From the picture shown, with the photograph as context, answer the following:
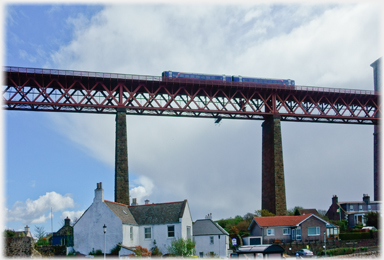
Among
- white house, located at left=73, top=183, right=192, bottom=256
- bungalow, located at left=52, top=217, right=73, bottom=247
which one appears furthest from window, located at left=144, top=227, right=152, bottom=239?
bungalow, located at left=52, top=217, right=73, bottom=247

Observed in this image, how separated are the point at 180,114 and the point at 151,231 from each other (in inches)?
1048

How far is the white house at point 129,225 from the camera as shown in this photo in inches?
1661

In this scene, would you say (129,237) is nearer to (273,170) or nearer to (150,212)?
(150,212)

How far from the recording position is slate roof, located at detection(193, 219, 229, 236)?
49438 mm

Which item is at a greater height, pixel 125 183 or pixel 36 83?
pixel 36 83

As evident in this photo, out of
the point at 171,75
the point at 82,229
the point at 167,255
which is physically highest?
the point at 171,75

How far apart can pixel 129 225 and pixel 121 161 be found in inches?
760

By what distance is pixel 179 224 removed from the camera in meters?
44.1

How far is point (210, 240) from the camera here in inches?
1940

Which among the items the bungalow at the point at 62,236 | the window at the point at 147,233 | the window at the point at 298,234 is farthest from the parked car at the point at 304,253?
the bungalow at the point at 62,236

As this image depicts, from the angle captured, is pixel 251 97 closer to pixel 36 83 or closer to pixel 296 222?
pixel 296 222

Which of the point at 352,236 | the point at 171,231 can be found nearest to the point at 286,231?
the point at 352,236

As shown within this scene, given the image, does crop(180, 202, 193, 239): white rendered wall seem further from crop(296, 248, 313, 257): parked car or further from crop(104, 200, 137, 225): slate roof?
crop(296, 248, 313, 257): parked car

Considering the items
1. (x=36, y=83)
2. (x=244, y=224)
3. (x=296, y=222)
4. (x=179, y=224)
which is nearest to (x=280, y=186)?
(x=244, y=224)
